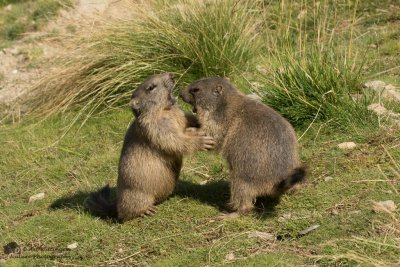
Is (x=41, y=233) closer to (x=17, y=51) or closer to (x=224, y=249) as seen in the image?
(x=224, y=249)

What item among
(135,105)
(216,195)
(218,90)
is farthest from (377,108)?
(135,105)

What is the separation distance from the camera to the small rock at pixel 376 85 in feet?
24.6

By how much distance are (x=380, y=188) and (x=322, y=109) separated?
1.59 meters

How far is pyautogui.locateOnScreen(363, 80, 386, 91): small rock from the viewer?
751cm

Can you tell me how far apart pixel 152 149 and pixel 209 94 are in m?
0.73

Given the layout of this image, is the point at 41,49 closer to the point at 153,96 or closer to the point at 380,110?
the point at 153,96

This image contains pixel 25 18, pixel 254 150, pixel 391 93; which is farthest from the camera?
pixel 25 18

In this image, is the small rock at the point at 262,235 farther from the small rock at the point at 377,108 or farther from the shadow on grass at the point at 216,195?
the small rock at the point at 377,108

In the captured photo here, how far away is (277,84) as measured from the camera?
24.1 ft

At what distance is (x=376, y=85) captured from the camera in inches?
301

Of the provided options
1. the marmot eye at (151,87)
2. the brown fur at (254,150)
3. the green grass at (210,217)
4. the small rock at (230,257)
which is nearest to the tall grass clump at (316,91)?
the green grass at (210,217)

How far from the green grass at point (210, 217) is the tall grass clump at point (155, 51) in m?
1.12

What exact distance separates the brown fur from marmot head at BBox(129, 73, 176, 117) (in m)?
0.50

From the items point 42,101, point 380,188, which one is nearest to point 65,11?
point 42,101
